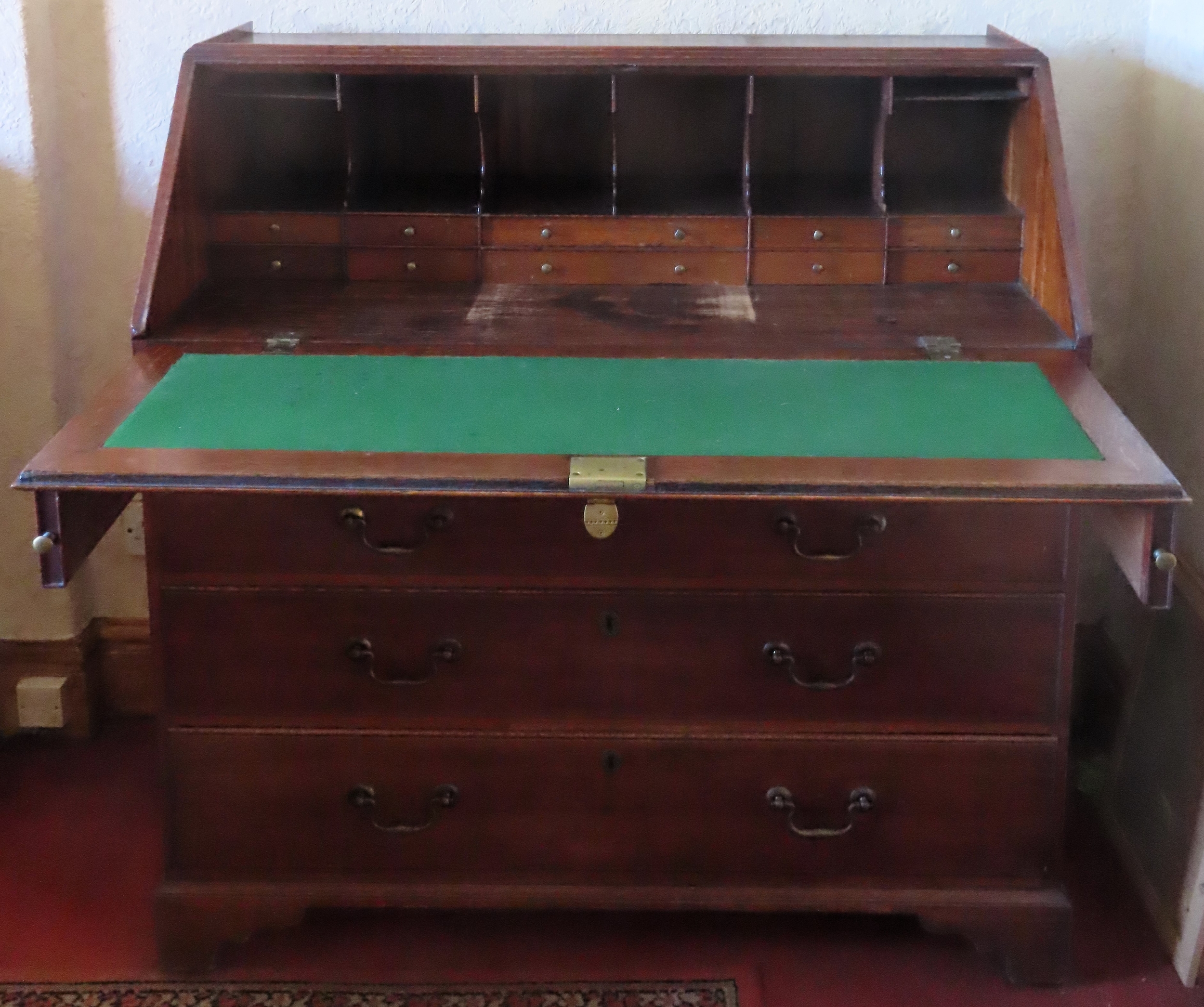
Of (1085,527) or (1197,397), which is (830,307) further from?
(1085,527)

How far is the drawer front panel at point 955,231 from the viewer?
182cm

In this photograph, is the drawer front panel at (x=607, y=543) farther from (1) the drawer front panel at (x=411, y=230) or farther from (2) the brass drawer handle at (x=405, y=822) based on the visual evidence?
(1) the drawer front panel at (x=411, y=230)

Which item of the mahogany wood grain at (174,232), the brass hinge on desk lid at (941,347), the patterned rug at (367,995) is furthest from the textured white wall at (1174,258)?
the mahogany wood grain at (174,232)

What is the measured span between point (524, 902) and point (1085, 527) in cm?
118

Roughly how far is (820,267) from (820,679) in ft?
2.00

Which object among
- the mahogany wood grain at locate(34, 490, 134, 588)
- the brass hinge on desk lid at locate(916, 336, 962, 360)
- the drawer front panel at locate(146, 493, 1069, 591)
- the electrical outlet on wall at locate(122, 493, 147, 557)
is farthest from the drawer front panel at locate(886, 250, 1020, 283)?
the electrical outlet on wall at locate(122, 493, 147, 557)

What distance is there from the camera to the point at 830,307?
69.4 inches

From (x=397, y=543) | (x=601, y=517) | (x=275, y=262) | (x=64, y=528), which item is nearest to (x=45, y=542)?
(x=64, y=528)

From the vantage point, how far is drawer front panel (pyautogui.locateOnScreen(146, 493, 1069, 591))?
146 cm

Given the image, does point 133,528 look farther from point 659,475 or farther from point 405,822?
point 659,475

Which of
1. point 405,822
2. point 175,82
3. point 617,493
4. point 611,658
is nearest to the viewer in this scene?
point 617,493

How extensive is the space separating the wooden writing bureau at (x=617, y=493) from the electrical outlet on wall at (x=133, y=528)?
592 millimetres

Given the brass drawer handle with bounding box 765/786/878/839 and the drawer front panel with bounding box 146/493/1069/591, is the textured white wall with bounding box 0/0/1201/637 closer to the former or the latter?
the drawer front panel with bounding box 146/493/1069/591

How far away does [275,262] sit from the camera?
185 cm
